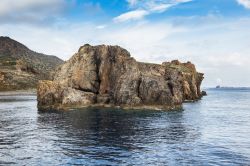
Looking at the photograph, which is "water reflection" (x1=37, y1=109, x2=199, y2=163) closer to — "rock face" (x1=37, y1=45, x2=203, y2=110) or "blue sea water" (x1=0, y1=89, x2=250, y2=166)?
"blue sea water" (x1=0, y1=89, x2=250, y2=166)

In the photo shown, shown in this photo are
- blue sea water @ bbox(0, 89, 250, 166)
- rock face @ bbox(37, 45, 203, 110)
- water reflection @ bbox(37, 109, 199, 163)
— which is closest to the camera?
blue sea water @ bbox(0, 89, 250, 166)

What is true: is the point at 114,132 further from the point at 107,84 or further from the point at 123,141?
the point at 107,84

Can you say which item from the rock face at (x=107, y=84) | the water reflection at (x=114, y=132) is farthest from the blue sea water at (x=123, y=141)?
the rock face at (x=107, y=84)

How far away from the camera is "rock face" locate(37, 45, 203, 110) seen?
136375 mm

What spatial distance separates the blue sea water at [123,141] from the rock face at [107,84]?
90.0 feet

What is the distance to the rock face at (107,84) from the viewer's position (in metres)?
136

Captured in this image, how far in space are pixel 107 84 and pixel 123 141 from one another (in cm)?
7923

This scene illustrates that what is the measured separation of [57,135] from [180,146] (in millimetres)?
26567

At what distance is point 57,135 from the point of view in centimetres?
7675

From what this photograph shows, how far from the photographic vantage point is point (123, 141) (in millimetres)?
69750

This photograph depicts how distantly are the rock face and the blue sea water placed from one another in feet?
90.0

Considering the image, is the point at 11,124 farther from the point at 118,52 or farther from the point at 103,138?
the point at 118,52

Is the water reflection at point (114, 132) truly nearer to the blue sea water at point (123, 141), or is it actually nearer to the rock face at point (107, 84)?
the blue sea water at point (123, 141)

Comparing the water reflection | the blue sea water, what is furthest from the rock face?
the blue sea water
